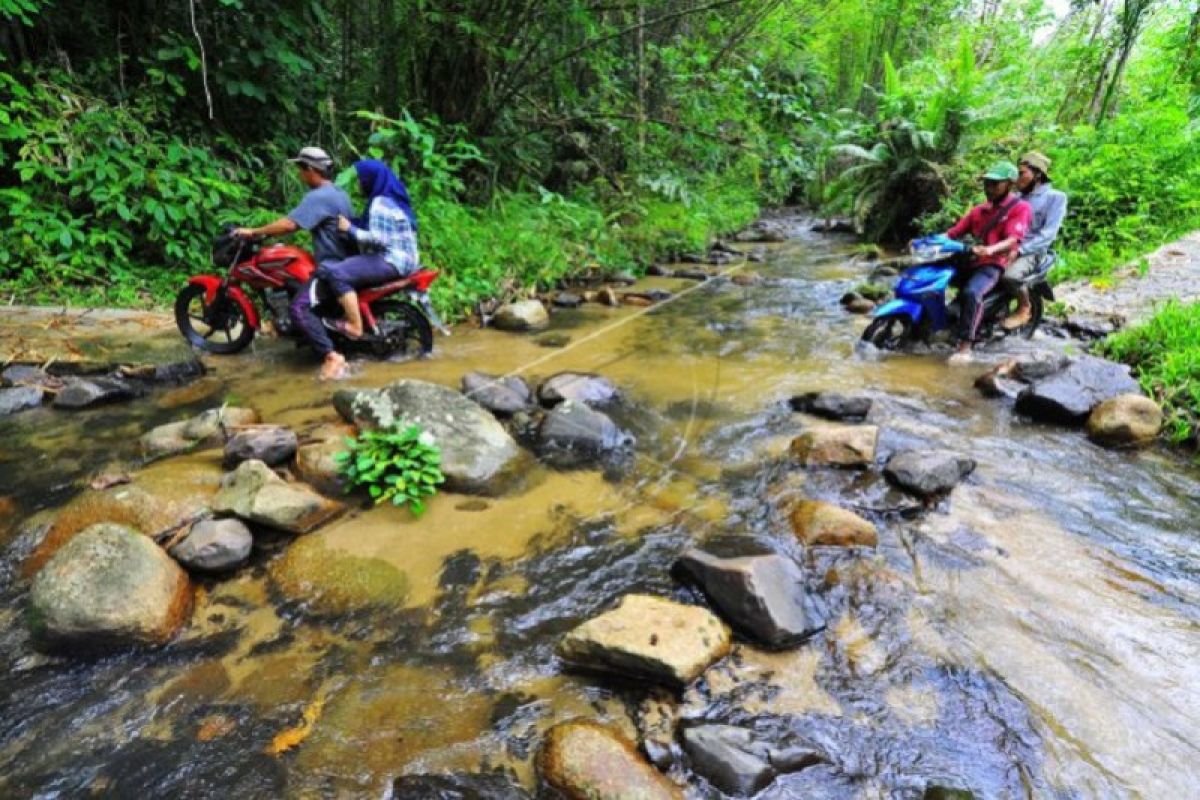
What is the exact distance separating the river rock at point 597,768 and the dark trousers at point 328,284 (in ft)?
14.6

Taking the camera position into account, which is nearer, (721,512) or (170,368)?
(721,512)

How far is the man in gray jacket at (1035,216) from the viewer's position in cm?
631

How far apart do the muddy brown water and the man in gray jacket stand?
2398 mm

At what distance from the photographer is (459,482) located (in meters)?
4.11

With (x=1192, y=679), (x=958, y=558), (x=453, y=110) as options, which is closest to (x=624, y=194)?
(x=453, y=110)

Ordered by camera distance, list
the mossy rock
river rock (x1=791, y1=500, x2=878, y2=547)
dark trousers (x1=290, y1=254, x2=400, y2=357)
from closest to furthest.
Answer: the mossy rock → river rock (x1=791, y1=500, x2=878, y2=547) → dark trousers (x1=290, y1=254, x2=400, y2=357)

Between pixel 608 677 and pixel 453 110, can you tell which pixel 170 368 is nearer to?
pixel 608 677

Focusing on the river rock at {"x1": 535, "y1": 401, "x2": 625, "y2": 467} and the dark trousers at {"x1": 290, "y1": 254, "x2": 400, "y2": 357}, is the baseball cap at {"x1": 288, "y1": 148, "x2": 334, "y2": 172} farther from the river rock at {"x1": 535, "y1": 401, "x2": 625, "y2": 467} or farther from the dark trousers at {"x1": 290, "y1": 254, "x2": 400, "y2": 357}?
the river rock at {"x1": 535, "y1": 401, "x2": 625, "y2": 467}

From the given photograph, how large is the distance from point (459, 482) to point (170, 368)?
3315 mm

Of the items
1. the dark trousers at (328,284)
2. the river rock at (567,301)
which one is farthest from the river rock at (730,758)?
the river rock at (567,301)

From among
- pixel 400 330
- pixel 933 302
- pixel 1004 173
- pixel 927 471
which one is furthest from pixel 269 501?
pixel 1004 173

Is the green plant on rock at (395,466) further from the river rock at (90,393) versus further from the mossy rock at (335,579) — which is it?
the river rock at (90,393)

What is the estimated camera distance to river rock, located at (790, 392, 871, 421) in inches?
203

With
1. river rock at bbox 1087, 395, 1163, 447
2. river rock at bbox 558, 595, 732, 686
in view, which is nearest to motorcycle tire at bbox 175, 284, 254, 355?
river rock at bbox 558, 595, 732, 686
